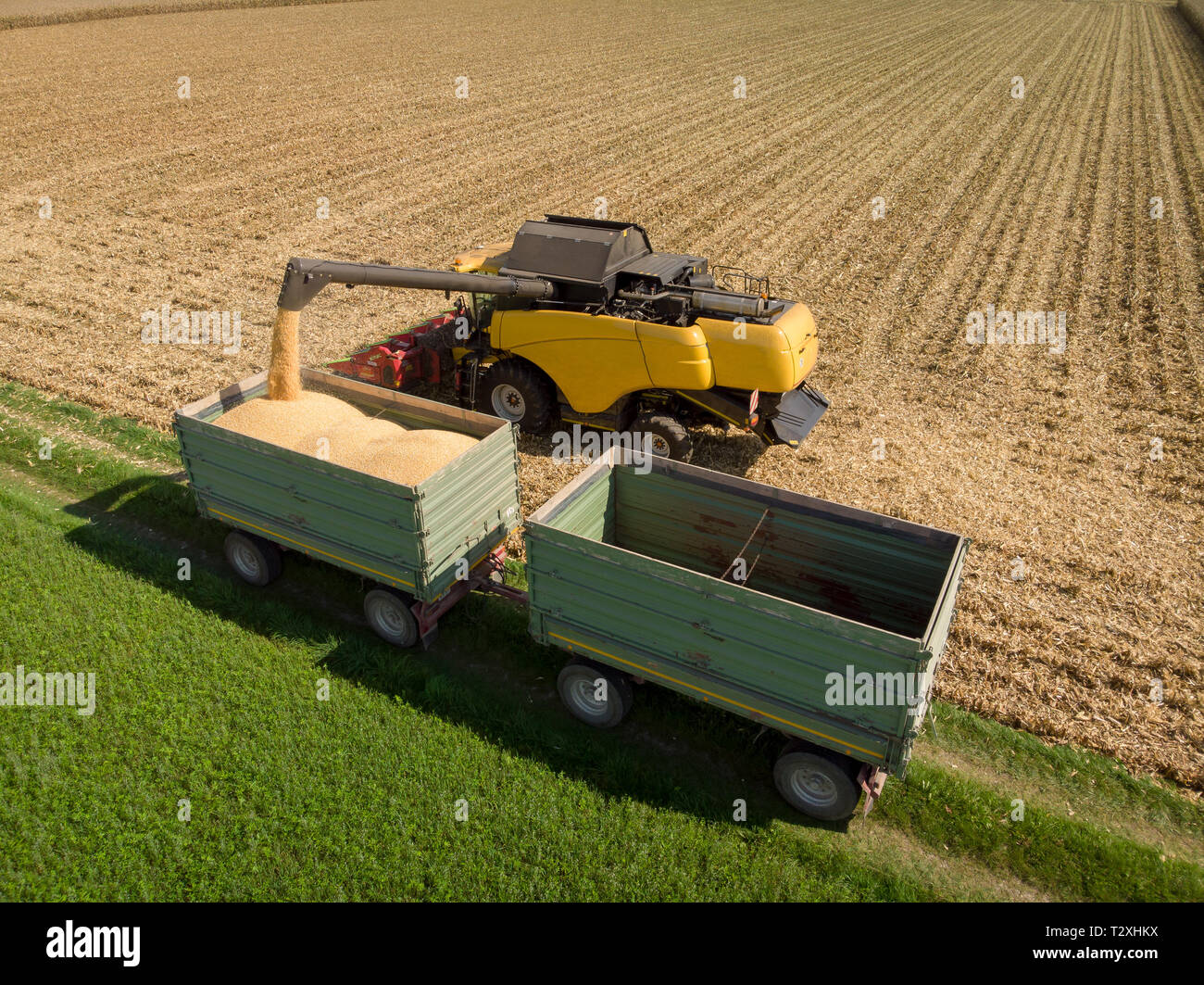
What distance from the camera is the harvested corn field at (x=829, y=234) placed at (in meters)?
9.62

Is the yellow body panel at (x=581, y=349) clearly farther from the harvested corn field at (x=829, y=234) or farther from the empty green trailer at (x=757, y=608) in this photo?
the empty green trailer at (x=757, y=608)

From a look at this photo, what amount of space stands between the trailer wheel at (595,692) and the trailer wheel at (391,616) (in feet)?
5.43

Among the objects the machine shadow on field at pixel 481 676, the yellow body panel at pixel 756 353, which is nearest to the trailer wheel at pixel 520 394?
the yellow body panel at pixel 756 353

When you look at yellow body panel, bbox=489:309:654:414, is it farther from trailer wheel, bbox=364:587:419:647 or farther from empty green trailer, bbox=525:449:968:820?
trailer wheel, bbox=364:587:419:647

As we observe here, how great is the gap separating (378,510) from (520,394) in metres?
4.16

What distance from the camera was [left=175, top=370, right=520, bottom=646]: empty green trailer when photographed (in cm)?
780

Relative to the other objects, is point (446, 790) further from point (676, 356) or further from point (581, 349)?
point (581, 349)

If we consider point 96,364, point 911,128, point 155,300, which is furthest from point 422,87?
point 96,364

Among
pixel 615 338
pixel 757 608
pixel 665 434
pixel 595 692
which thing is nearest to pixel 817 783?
pixel 757 608

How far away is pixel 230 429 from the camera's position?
8875mm

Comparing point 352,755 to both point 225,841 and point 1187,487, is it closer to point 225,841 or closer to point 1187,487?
point 225,841

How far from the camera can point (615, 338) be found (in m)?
10.4

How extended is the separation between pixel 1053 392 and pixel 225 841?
12696mm

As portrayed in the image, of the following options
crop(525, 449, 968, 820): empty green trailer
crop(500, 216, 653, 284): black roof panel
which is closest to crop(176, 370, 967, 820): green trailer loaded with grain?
crop(525, 449, 968, 820): empty green trailer
